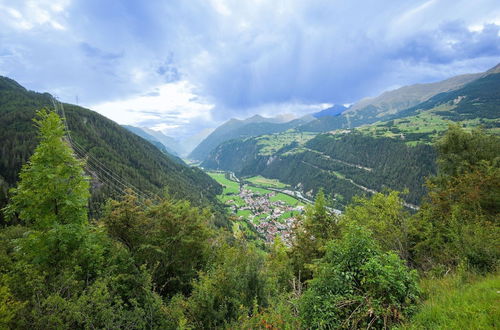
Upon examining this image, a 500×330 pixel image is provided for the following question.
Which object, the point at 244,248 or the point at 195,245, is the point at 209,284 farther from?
the point at 244,248

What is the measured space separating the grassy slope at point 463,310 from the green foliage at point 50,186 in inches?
531

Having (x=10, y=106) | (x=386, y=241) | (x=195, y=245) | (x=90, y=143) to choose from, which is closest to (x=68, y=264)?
(x=195, y=245)

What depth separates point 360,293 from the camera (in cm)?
575

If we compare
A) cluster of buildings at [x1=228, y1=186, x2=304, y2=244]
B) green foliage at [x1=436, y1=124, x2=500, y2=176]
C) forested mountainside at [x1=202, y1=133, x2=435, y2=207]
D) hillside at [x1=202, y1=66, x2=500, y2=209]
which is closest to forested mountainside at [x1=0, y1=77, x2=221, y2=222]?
cluster of buildings at [x1=228, y1=186, x2=304, y2=244]

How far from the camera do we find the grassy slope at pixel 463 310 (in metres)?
3.83

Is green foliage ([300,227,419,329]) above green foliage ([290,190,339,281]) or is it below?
above

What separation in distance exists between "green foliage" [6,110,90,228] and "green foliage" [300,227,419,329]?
11.4 metres

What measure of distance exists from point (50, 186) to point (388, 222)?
19.9 m

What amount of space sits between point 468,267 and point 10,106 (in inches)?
7499

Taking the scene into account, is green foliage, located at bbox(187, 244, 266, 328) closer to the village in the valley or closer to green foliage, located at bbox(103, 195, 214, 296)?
green foliage, located at bbox(103, 195, 214, 296)

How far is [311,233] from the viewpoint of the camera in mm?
15414

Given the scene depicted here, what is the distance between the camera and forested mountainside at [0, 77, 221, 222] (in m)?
73.2

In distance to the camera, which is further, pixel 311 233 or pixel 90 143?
pixel 90 143

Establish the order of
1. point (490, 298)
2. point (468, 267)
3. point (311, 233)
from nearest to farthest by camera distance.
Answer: point (490, 298) < point (468, 267) < point (311, 233)
